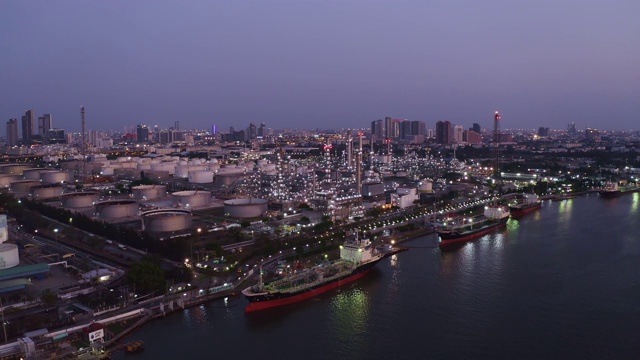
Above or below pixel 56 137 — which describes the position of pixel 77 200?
below

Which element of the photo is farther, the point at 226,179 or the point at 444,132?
the point at 444,132

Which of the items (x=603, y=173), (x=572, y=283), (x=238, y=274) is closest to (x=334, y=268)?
(x=238, y=274)

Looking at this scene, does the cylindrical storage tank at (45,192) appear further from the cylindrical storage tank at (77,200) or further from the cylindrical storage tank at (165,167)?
the cylindrical storage tank at (165,167)

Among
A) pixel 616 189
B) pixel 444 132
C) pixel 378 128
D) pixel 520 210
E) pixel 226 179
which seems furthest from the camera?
pixel 378 128

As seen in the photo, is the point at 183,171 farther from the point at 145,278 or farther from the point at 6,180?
the point at 145,278

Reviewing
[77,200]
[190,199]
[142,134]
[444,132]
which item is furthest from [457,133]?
[77,200]

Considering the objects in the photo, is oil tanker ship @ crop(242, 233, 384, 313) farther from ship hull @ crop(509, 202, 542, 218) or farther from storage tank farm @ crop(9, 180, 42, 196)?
storage tank farm @ crop(9, 180, 42, 196)

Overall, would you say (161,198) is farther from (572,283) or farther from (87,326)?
(572,283)

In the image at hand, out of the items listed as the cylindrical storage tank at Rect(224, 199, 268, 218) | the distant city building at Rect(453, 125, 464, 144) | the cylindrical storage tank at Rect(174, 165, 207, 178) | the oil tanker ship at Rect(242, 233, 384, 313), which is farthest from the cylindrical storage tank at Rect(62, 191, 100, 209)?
the distant city building at Rect(453, 125, 464, 144)
